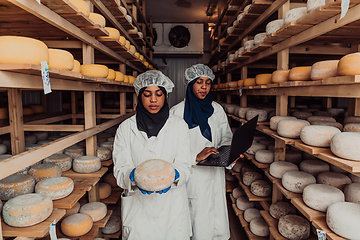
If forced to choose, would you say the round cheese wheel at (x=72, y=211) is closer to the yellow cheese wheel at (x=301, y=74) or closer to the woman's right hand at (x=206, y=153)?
the woman's right hand at (x=206, y=153)

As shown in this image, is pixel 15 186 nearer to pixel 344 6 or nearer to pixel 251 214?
pixel 344 6

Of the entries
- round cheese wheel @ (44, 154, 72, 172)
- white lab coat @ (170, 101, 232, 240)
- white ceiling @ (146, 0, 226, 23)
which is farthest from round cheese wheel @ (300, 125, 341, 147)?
white ceiling @ (146, 0, 226, 23)

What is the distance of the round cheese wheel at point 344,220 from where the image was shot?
44.9 inches

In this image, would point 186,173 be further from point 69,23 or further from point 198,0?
point 198,0

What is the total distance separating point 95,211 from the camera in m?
2.01

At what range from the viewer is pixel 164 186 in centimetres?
134

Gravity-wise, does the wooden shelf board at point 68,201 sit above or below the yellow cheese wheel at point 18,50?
below

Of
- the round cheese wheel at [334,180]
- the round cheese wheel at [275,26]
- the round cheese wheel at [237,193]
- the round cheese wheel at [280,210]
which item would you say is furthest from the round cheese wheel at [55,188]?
the round cheese wheel at [237,193]

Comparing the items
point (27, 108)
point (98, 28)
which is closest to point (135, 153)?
point (98, 28)

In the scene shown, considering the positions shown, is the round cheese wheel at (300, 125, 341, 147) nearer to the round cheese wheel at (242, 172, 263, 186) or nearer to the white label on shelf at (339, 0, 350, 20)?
the white label on shelf at (339, 0, 350, 20)

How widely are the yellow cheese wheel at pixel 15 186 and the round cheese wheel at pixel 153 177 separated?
70 cm

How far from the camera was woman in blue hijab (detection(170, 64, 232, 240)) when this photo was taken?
2176 millimetres

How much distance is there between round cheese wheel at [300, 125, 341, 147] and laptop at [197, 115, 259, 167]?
0.38 metres

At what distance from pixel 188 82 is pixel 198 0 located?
379cm
